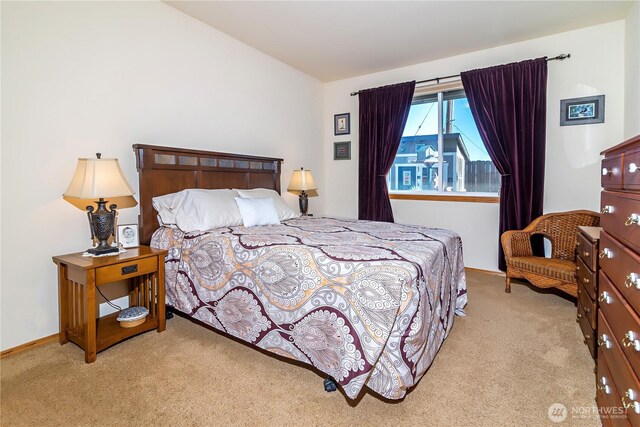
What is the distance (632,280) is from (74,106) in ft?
10.6

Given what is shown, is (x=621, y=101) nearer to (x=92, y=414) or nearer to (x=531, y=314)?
(x=531, y=314)

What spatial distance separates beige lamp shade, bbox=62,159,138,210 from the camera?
2.06m

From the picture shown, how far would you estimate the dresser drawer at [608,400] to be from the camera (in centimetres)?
112

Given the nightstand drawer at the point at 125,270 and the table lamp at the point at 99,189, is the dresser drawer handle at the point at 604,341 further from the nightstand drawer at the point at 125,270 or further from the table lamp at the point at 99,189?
the table lamp at the point at 99,189

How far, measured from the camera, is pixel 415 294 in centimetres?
152

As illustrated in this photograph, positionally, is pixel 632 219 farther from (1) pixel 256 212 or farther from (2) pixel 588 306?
(1) pixel 256 212

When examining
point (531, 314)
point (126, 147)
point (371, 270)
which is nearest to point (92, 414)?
point (371, 270)

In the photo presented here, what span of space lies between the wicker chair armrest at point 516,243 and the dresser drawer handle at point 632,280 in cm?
220

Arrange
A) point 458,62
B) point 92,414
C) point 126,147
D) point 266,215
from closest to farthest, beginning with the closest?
point 92,414, point 126,147, point 266,215, point 458,62

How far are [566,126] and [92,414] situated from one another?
14.7ft

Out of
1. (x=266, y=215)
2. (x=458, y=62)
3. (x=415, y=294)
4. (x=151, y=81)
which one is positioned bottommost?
(x=415, y=294)

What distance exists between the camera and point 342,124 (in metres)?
4.80

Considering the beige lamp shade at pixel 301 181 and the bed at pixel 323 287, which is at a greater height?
the beige lamp shade at pixel 301 181


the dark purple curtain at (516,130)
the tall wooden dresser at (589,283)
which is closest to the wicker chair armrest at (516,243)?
the dark purple curtain at (516,130)
